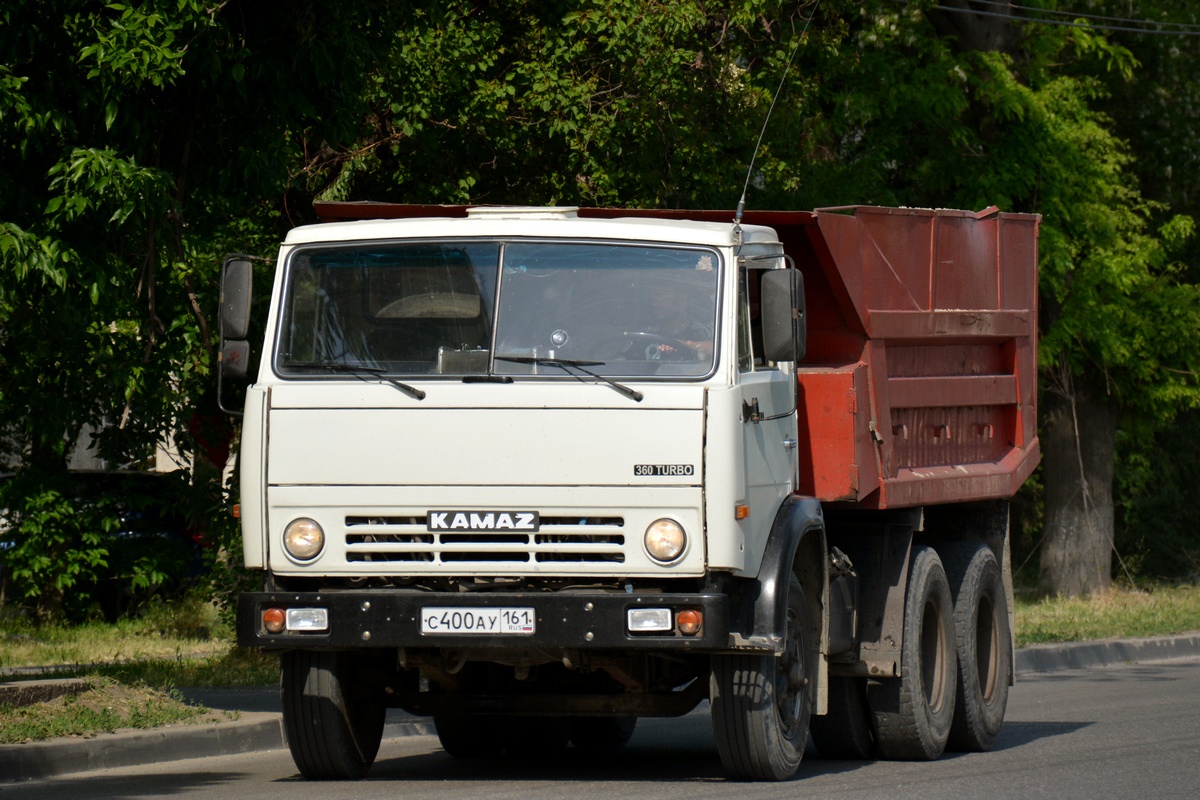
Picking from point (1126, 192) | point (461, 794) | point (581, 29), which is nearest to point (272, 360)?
point (461, 794)

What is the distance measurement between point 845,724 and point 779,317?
276 cm

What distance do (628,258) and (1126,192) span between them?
14.0m

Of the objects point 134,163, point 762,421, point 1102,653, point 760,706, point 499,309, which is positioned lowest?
point 1102,653

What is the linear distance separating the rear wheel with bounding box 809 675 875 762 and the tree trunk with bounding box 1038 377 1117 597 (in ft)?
44.0

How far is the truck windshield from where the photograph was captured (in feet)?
27.5

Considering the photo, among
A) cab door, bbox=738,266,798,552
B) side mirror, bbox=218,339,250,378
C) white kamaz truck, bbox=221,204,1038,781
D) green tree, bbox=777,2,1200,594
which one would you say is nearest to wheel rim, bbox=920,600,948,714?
white kamaz truck, bbox=221,204,1038,781

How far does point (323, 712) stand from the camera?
881 centimetres

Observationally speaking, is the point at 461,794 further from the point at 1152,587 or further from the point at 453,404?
the point at 1152,587

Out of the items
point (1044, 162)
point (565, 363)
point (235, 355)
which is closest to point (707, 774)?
point (565, 363)

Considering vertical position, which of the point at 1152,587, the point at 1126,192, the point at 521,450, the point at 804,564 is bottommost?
the point at 1152,587

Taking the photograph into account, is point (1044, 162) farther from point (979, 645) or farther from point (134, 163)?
point (134, 163)

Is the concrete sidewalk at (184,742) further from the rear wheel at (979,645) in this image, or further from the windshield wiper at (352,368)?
the rear wheel at (979,645)

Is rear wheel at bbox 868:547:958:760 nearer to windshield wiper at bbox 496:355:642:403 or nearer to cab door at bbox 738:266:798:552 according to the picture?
cab door at bbox 738:266:798:552

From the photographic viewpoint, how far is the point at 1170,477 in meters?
30.3
